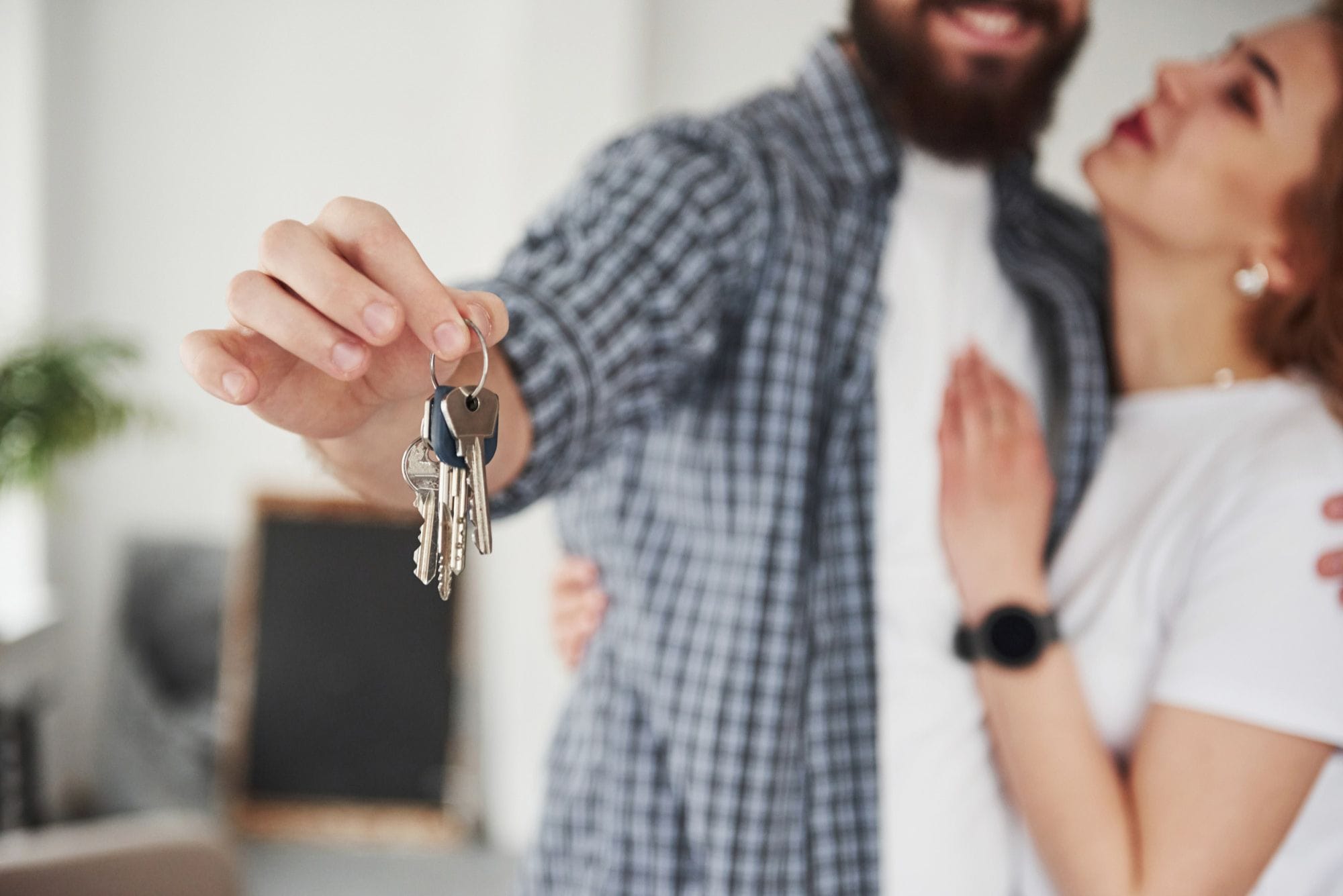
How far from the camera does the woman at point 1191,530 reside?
643mm

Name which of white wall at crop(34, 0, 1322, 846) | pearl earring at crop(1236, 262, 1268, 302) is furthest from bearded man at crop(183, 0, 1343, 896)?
white wall at crop(34, 0, 1322, 846)

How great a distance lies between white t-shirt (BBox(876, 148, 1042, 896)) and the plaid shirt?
19 mm

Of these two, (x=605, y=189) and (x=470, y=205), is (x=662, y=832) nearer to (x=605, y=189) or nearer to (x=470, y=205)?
(x=605, y=189)

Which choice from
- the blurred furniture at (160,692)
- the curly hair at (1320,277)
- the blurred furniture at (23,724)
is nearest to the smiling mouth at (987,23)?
the curly hair at (1320,277)

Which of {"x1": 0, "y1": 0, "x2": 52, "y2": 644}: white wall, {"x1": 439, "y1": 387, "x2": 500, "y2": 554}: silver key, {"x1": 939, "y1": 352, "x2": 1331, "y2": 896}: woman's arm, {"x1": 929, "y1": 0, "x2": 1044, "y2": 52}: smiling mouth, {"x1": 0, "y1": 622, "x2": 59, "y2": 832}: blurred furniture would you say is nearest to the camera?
{"x1": 439, "y1": 387, "x2": 500, "y2": 554}: silver key

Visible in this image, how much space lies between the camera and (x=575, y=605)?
93cm

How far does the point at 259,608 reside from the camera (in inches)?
84.7

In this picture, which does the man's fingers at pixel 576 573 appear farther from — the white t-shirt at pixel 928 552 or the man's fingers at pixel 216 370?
the man's fingers at pixel 216 370

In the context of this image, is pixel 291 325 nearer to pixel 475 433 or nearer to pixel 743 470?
pixel 475 433

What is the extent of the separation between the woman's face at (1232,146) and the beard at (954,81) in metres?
0.08

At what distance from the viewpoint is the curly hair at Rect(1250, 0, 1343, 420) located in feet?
2.35

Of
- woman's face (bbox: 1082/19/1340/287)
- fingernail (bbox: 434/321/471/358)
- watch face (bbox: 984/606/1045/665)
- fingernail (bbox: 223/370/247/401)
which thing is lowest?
watch face (bbox: 984/606/1045/665)

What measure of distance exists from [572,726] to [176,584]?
5.33 ft

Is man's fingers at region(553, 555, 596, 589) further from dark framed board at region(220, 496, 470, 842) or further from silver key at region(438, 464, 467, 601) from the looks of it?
dark framed board at region(220, 496, 470, 842)
